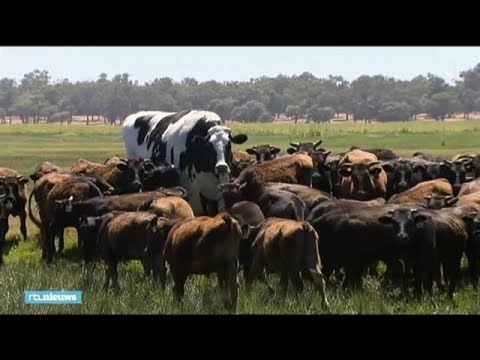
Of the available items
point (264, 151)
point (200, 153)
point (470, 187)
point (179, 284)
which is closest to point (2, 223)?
point (200, 153)

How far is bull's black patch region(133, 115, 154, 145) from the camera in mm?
10102

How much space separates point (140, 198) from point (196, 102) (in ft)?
4.80

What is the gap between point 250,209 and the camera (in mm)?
9695

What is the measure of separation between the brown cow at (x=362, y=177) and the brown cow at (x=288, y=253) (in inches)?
104

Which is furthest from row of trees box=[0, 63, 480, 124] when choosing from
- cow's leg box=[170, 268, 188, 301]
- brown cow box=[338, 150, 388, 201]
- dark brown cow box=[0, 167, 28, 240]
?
brown cow box=[338, 150, 388, 201]

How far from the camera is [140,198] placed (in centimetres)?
1046

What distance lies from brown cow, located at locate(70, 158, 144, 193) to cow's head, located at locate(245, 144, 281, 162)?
4.17 ft

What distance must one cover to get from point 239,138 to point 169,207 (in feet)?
3.49

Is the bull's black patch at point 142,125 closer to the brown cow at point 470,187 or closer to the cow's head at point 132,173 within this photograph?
the cow's head at point 132,173

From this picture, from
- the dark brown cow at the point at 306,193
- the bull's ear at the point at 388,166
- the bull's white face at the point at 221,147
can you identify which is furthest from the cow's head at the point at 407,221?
the bull's ear at the point at 388,166

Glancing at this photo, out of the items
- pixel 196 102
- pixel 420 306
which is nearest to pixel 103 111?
pixel 196 102

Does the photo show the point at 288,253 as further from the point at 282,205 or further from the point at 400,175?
the point at 400,175

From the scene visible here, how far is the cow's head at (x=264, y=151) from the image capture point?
10984 mm
